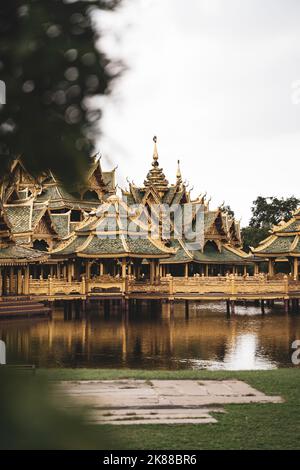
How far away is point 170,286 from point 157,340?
10901mm

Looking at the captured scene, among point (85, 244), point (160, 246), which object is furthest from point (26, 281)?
point (160, 246)

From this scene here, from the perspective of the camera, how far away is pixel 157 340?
Result: 67.3 feet

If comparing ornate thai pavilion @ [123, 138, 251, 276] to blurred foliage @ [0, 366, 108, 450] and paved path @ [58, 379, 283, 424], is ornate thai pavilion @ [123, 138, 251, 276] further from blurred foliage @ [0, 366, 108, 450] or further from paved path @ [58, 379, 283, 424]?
blurred foliage @ [0, 366, 108, 450]

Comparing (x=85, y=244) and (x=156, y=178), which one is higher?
(x=156, y=178)

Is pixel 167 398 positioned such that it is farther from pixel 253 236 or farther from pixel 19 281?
pixel 253 236

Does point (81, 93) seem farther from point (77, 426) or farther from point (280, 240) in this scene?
point (280, 240)

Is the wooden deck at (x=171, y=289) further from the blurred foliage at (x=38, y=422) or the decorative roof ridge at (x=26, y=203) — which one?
the blurred foliage at (x=38, y=422)

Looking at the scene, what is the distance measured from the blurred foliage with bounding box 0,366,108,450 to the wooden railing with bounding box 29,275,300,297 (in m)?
28.3

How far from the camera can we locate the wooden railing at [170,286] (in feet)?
97.7

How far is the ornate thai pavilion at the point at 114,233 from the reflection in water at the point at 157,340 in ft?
12.1

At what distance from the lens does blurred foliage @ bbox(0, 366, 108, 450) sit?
148cm

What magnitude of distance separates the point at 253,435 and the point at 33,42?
5.72 metres

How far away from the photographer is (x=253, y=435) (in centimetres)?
679

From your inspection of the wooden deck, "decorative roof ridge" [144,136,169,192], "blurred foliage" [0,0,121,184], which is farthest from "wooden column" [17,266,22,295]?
"blurred foliage" [0,0,121,184]
